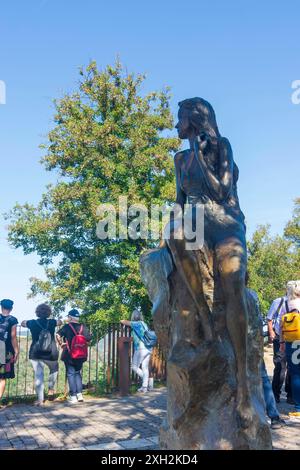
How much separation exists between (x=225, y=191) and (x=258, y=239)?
1157 inches

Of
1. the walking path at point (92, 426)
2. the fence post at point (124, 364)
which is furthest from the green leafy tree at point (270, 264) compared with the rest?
the walking path at point (92, 426)

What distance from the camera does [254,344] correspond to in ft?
12.7

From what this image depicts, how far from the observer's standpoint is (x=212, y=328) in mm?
3674

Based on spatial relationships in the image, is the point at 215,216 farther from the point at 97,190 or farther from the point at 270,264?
the point at 270,264

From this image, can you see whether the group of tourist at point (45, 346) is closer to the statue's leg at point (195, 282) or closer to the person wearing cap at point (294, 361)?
the person wearing cap at point (294, 361)

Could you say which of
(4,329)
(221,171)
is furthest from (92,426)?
(221,171)

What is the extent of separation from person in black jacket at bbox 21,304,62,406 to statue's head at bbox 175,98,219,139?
655 centimetres

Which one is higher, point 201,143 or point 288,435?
point 201,143

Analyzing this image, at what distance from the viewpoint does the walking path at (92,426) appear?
5602 millimetres

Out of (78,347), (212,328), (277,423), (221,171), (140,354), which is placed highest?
(221,171)

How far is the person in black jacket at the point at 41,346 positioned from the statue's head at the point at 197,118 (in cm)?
655

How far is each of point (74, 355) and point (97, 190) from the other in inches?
412

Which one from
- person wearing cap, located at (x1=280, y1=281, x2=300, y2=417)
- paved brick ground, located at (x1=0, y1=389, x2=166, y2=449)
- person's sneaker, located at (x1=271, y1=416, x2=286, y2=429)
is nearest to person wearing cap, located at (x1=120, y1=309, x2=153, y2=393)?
paved brick ground, located at (x1=0, y1=389, x2=166, y2=449)
